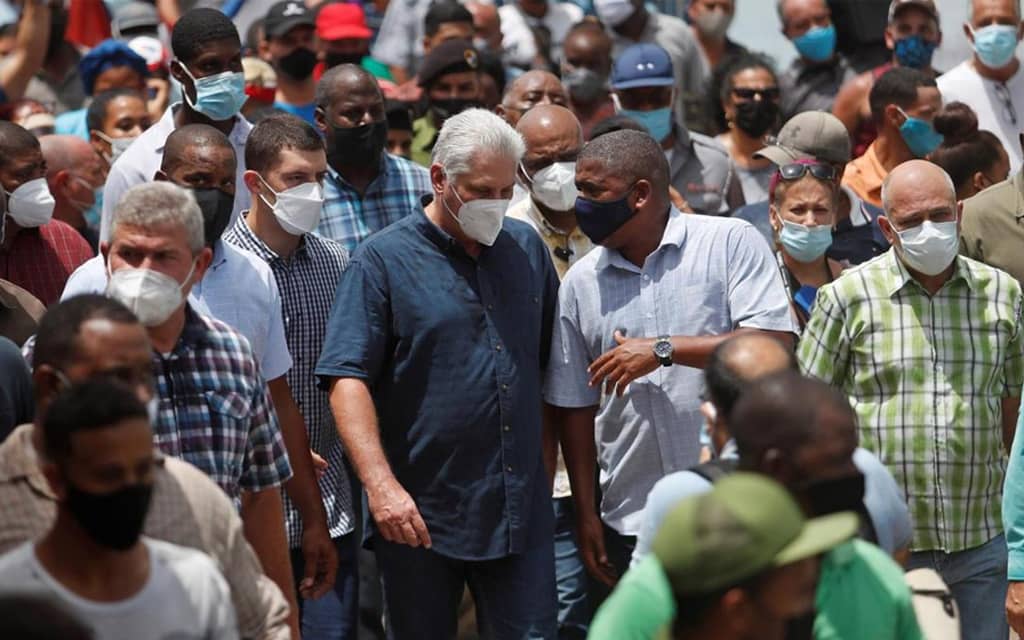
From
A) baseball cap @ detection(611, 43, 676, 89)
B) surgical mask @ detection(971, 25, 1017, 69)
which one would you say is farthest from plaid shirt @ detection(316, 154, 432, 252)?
surgical mask @ detection(971, 25, 1017, 69)

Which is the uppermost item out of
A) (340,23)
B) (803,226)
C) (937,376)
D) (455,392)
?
(340,23)

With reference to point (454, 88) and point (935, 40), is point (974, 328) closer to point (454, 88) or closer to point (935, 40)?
point (454, 88)

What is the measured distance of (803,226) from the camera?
8312 mm

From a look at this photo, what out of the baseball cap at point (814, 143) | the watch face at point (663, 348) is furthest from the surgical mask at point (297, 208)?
the baseball cap at point (814, 143)

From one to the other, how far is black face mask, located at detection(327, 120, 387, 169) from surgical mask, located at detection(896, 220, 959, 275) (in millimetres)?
2597

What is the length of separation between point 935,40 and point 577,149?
402 centimetres

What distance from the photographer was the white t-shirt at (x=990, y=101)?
1095 centimetres

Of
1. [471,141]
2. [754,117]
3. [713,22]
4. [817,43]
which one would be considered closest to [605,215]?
[471,141]

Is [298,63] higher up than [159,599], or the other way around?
[298,63]

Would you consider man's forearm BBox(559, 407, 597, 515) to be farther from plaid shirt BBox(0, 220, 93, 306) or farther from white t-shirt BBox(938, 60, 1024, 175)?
white t-shirt BBox(938, 60, 1024, 175)

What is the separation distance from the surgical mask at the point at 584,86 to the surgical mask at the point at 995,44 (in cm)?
214

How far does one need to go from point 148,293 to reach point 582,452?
2.34 metres

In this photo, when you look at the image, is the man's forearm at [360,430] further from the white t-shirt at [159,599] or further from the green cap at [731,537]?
the green cap at [731,537]

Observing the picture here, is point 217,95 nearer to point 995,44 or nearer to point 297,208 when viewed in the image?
point 297,208
